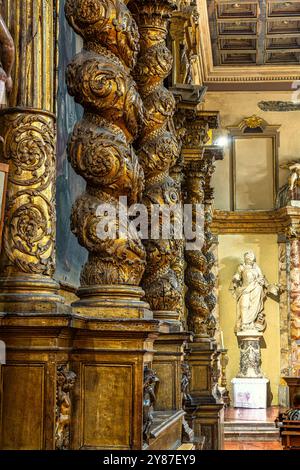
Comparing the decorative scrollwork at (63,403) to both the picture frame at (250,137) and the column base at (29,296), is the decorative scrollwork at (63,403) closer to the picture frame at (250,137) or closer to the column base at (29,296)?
the column base at (29,296)

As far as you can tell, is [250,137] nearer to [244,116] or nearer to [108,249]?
[244,116]

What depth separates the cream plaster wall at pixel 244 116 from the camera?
22328mm

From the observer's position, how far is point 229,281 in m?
22.1

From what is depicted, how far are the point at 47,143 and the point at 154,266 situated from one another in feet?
9.20

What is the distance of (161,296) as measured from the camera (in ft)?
23.8

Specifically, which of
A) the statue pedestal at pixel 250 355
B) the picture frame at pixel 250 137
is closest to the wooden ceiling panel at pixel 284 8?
the picture frame at pixel 250 137

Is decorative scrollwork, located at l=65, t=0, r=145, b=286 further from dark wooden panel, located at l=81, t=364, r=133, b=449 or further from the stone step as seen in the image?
the stone step

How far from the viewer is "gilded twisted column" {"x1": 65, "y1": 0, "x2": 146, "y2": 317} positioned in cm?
471

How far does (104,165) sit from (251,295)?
17063 mm

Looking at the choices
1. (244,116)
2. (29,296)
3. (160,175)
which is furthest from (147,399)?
(244,116)

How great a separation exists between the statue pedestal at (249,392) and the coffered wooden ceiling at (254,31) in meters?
7.68
